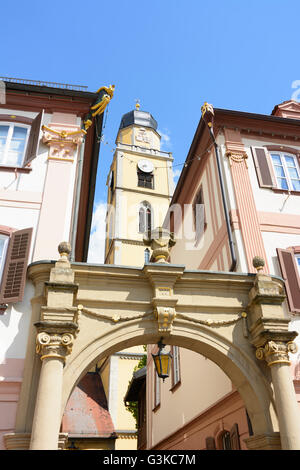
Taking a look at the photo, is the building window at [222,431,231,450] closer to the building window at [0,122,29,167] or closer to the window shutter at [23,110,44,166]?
the window shutter at [23,110,44,166]

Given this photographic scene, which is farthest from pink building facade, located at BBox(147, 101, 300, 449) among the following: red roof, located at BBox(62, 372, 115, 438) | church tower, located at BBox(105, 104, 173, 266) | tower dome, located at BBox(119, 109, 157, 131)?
tower dome, located at BBox(119, 109, 157, 131)

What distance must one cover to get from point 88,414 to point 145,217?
20811 millimetres

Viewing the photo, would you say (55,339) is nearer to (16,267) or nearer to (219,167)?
(16,267)

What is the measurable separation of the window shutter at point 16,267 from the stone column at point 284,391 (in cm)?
512

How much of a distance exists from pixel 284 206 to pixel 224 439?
6.88m

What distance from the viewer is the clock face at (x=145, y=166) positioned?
44.4m

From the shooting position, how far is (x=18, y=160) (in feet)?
38.2

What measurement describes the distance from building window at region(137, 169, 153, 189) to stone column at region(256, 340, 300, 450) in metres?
36.3

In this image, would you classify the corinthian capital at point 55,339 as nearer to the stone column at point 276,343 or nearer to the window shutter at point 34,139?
the stone column at point 276,343

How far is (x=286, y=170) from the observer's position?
543 inches

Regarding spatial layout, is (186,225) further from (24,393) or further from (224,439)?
(24,393)

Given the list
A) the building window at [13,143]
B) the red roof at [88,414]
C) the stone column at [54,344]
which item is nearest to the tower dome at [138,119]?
the red roof at [88,414]

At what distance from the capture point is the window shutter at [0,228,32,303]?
884 cm

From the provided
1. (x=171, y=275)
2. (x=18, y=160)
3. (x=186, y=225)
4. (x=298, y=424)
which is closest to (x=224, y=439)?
(x=298, y=424)
